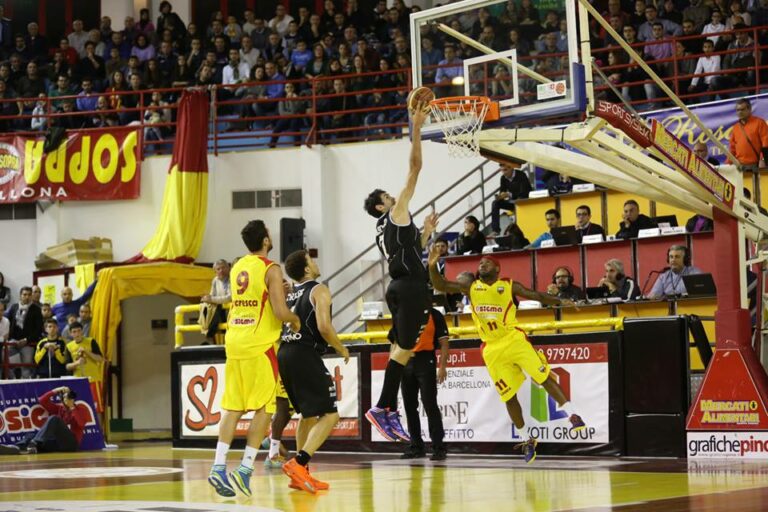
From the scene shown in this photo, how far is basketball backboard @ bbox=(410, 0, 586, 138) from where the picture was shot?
457 inches

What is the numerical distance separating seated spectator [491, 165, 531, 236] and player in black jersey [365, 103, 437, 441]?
9396 mm

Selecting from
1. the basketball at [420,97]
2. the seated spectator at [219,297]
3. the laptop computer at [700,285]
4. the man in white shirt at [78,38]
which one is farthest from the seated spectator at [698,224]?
the man in white shirt at [78,38]

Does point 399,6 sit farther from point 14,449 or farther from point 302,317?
point 302,317

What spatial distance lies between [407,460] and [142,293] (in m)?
10.6

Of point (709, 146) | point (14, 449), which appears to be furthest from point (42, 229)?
point (709, 146)

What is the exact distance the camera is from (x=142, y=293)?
2277 cm

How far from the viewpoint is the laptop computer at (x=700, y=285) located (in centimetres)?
1519

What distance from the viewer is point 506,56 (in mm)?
12516

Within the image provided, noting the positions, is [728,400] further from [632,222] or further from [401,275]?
[632,222]

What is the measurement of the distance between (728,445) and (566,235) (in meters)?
6.16

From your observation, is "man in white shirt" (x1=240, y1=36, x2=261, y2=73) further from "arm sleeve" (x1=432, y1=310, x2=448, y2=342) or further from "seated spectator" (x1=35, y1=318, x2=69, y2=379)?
"arm sleeve" (x1=432, y1=310, x2=448, y2=342)

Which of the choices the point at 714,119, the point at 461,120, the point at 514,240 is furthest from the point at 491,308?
the point at 714,119

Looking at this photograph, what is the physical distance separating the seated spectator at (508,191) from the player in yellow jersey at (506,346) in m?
7.43

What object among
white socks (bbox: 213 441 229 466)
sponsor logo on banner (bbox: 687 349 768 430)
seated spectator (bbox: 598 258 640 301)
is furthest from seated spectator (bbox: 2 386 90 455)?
sponsor logo on banner (bbox: 687 349 768 430)
